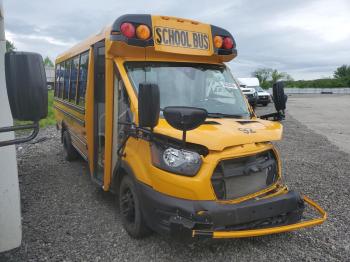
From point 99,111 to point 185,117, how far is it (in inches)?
95.6

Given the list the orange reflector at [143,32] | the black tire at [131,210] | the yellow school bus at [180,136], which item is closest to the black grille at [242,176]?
the yellow school bus at [180,136]

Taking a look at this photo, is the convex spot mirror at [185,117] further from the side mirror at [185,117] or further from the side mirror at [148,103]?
the side mirror at [148,103]

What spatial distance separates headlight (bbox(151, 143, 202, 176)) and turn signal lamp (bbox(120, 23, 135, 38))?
4.76ft

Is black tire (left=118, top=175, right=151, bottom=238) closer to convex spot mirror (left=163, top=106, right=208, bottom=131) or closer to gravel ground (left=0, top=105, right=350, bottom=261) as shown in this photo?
gravel ground (left=0, top=105, right=350, bottom=261)

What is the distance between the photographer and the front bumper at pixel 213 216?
334 centimetres

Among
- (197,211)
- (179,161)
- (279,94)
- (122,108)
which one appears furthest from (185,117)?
(279,94)

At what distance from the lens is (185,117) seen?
3129 millimetres

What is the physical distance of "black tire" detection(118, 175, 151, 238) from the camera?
3955 mm

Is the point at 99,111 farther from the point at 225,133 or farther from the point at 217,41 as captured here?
the point at 225,133

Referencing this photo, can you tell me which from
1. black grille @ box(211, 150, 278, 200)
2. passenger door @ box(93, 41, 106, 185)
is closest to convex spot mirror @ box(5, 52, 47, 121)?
black grille @ box(211, 150, 278, 200)

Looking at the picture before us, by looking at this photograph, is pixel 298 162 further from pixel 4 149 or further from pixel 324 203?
pixel 4 149

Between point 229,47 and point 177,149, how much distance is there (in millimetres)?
2089

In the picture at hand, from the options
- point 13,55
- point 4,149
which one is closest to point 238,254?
point 4,149

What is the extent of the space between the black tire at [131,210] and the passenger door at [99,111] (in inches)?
34.9
